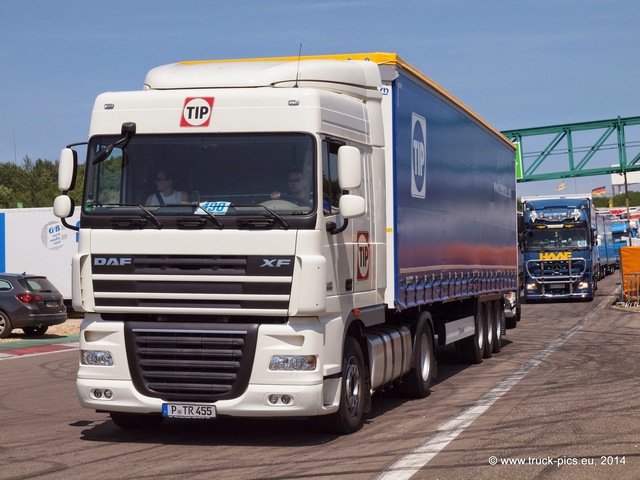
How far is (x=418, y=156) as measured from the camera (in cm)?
1274

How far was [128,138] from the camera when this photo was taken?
1000cm

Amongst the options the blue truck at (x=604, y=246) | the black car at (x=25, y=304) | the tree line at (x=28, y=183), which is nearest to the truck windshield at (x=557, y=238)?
the blue truck at (x=604, y=246)

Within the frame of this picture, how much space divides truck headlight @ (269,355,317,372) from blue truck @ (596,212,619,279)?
158 feet

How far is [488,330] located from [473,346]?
1288mm

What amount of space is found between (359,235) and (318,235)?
128cm

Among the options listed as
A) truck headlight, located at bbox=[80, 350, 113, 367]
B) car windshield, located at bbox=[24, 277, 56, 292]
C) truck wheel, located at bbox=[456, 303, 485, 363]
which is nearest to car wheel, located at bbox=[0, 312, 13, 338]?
car windshield, located at bbox=[24, 277, 56, 292]

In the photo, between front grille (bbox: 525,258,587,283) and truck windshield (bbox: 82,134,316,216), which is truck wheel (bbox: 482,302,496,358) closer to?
truck windshield (bbox: 82,134,316,216)

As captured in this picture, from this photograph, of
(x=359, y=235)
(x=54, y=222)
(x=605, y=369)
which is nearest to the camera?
(x=359, y=235)

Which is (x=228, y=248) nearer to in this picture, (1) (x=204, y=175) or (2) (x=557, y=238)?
(1) (x=204, y=175)

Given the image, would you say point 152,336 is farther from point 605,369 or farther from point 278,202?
point 605,369

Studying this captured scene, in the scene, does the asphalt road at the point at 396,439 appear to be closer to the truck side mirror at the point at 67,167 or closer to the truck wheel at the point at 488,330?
the truck wheel at the point at 488,330

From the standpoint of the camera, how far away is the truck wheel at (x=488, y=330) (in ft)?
60.6

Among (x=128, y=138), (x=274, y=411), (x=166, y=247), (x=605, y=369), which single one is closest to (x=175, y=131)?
(x=128, y=138)

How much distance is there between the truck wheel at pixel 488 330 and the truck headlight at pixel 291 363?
939 centimetres
